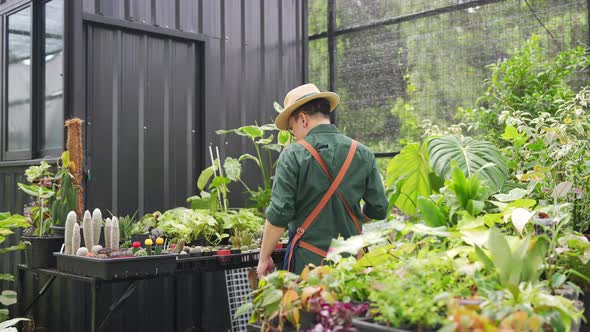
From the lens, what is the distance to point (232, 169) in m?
5.26

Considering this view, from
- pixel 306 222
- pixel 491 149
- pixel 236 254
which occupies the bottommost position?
pixel 236 254

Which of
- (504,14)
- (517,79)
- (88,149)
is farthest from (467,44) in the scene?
(88,149)

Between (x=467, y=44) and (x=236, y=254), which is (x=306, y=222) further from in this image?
(x=467, y=44)

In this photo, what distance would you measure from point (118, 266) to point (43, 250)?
2.90ft

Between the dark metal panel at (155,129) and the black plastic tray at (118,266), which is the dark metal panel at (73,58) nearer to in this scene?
the dark metal panel at (155,129)

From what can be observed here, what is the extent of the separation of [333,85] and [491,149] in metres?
3.16

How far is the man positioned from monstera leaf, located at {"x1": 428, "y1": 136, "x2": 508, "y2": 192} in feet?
1.58

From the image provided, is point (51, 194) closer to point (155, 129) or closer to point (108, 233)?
point (108, 233)

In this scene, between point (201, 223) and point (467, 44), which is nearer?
point (201, 223)

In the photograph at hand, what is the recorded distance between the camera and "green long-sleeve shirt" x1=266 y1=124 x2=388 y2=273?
126 inches

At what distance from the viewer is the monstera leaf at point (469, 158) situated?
352cm

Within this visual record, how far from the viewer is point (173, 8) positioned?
5367 millimetres

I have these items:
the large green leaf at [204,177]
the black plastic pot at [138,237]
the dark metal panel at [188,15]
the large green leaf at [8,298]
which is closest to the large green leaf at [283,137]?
the large green leaf at [204,177]

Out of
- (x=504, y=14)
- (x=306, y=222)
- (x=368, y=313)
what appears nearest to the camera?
(x=368, y=313)
